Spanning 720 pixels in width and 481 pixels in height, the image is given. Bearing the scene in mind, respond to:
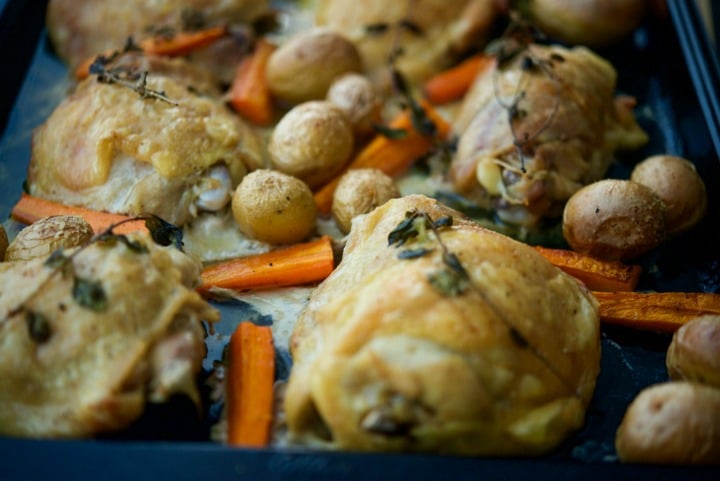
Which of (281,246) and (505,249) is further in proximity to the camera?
(281,246)

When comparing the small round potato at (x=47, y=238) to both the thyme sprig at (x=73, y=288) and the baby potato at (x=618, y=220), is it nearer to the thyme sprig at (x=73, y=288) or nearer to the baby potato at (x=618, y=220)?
the thyme sprig at (x=73, y=288)

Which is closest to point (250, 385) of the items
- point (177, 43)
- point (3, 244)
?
point (3, 244)

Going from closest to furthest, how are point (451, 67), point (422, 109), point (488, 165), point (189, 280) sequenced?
point (189, 280)
point (488, 165)
point (422, 109)
point (451, 67)

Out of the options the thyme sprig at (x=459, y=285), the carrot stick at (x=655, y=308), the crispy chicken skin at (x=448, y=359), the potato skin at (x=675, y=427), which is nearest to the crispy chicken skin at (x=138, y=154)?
the crispy chicken skin at (x=448, y=359)

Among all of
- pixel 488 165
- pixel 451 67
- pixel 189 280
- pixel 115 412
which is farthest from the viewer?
pixel 451 67

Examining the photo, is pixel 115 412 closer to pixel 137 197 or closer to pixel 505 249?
pixel 137 197

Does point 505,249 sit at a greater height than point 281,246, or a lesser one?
greater

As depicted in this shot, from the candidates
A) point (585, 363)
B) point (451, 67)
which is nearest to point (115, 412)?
point (585, 363)

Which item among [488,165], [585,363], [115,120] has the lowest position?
[585,363]
